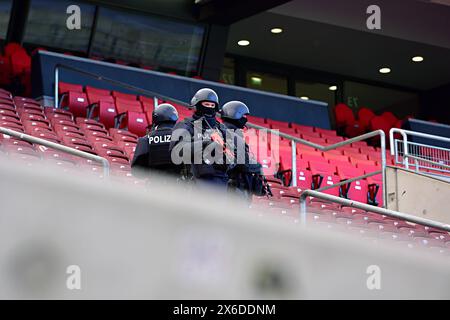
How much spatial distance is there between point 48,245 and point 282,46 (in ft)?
46.1

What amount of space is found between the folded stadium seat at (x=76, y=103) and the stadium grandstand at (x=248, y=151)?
3 cm

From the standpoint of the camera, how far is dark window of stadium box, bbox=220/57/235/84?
19.5m

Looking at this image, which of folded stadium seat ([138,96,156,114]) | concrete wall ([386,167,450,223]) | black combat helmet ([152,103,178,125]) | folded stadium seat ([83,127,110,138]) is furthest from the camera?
folded stadium seat ([138,96,156,114])

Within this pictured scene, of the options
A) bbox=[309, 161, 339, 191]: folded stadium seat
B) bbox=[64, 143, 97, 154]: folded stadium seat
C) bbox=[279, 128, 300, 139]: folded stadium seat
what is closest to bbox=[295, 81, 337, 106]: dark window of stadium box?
bbox=[279, 128, 300, 139]: folded stadium seat

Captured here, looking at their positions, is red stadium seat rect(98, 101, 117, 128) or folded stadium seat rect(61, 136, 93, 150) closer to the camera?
folded stadium seat rect(61, 136, 93, 150)

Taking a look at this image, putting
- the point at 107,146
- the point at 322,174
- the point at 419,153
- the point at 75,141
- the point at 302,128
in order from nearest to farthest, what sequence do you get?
the point at 75,141
the point at 107,146
the point at 419,153
the point at 322,174
the point at 302,128

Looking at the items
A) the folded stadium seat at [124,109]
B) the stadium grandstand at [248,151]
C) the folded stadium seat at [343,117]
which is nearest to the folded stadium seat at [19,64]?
the stadium grandstand at [248,151]

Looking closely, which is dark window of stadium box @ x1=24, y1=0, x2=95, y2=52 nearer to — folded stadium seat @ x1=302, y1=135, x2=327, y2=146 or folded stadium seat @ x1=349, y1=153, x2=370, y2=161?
folded stadium seat @ x1=302, y1=135, x2=327, y2=146

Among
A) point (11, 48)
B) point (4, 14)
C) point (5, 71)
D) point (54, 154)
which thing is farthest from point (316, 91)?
point (54, 154)

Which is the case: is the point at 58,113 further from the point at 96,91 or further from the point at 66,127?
the point at 96,91

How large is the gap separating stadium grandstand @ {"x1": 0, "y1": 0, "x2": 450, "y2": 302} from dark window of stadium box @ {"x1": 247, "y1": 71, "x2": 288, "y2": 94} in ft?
0.13

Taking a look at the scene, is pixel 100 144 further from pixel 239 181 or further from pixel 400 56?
pixel 400 56

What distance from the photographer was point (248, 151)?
256 inches

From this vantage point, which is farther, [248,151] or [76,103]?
[76,103]
